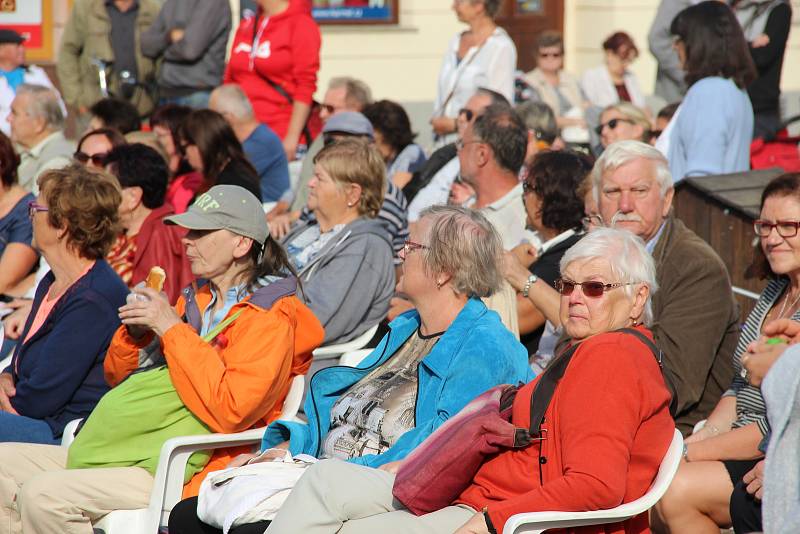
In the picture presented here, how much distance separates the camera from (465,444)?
11.1ft

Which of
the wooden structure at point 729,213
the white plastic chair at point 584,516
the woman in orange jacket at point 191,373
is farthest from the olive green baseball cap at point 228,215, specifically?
the wooden structure at point 729,213

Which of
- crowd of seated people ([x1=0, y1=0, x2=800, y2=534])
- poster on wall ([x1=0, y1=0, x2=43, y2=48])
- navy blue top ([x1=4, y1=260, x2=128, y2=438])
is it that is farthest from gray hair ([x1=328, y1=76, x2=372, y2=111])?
poster on wall ([x1=0, y1=0, x2=43, y2=48])

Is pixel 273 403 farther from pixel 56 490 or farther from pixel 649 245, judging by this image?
pixel 649 245

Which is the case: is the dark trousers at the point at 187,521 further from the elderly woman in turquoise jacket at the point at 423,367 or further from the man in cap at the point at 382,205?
the man in cap at the point at 382,205

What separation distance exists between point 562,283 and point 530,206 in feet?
5.32

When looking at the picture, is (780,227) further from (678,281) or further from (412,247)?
(412,247)

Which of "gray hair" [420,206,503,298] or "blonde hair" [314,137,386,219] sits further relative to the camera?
"blonde hair" [314,137,386,219]

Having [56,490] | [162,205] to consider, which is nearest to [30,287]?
[162,205]

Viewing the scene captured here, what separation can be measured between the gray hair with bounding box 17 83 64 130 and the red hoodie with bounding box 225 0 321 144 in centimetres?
138

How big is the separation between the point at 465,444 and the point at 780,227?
1.50 m

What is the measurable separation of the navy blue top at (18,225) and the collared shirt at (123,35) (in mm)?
3849

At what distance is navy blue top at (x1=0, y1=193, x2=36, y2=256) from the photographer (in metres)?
6.58

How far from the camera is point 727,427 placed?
167 inches

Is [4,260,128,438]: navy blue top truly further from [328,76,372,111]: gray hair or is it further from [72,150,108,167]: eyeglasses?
[328,76,372,111]: gray hair
